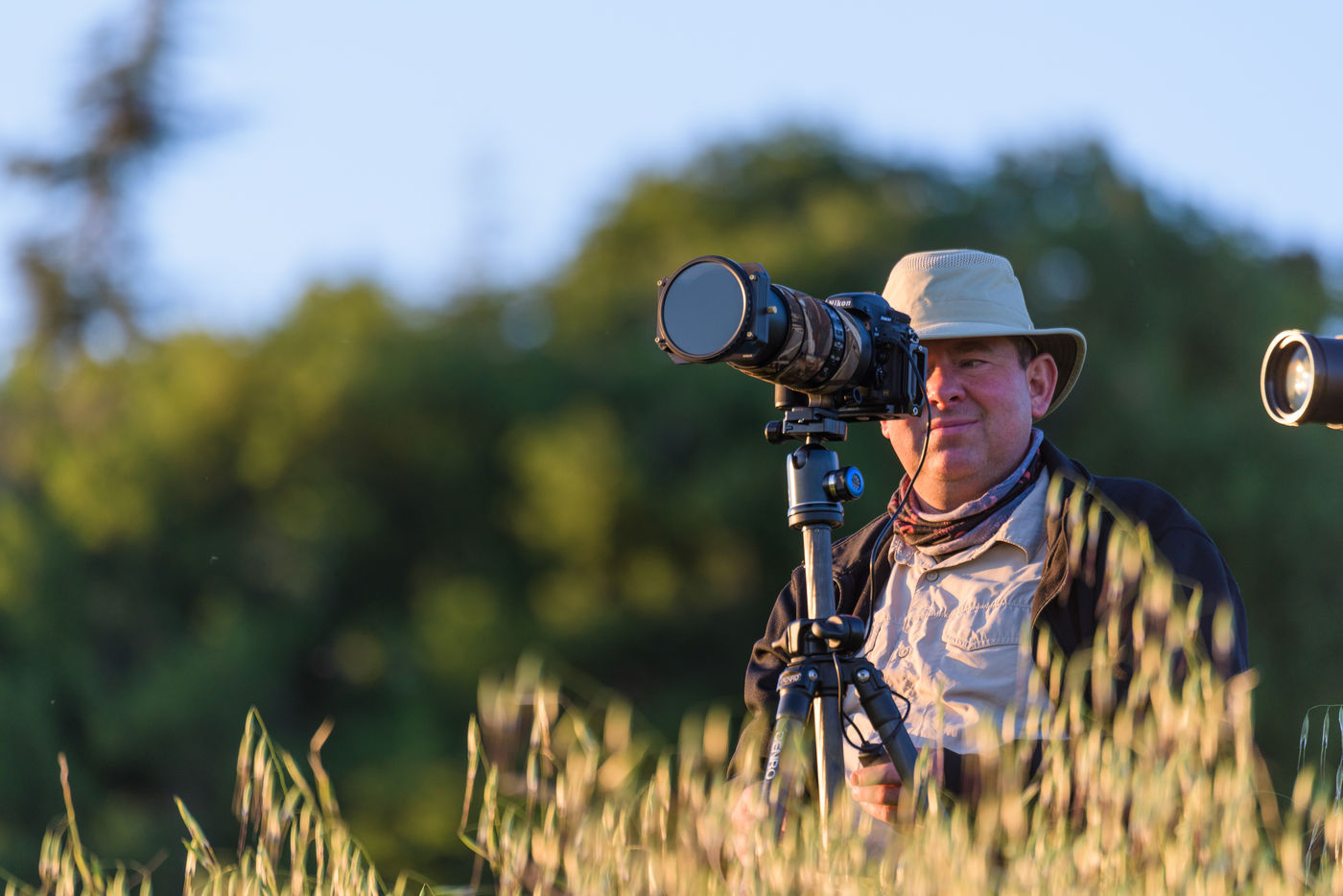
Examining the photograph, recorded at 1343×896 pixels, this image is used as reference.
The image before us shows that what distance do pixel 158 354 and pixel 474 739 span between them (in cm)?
1732

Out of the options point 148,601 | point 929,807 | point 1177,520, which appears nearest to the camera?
point 929,807

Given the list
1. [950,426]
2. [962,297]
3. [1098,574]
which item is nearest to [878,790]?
[1098,574]

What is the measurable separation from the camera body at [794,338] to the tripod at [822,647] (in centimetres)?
6

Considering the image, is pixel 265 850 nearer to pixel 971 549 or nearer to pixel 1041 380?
pixel 971 549

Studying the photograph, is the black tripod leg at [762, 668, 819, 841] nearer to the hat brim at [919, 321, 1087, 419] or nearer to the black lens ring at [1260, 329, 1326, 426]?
the black lens ring at [1260, 329, 1326, 426]

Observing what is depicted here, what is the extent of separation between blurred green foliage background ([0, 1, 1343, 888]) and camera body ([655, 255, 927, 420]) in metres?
11.3

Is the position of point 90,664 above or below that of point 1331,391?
below

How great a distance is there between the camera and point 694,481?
14.9m

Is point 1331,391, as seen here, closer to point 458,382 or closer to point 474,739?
point 474,739

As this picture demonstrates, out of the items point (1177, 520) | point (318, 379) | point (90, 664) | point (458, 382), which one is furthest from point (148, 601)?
point (1177, 520)

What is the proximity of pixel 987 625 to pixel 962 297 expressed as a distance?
0.64 m

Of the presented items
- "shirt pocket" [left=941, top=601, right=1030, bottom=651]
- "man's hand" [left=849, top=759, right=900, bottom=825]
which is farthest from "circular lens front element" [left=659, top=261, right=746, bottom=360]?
"shirt pocket" [left=941, top=601, right=1030, bottom=651]

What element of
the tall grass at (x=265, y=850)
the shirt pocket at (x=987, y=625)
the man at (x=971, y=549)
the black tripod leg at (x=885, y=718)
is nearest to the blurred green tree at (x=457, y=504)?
the man at (x=971, y=549)

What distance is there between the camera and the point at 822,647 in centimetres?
204
